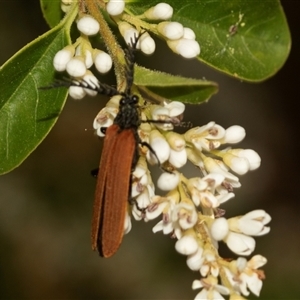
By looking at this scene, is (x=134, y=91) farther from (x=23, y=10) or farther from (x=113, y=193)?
(x=23, y=10)

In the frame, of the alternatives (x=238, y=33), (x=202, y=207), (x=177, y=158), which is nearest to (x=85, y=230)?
(x=238, y=33)

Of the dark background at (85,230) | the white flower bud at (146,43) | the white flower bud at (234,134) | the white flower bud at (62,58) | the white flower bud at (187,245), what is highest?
the white flower bud at (62,58)

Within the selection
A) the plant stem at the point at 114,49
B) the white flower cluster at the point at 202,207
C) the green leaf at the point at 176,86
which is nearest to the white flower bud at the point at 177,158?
the white flower cluster at the point at 202,207

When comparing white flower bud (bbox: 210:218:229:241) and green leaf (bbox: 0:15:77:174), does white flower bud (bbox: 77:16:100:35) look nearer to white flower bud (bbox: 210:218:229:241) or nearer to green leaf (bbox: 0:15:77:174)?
green leaf (bbox: 0:15:77:174)

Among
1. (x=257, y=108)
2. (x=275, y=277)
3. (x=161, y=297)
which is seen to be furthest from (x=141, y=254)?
(x=257, y=108)

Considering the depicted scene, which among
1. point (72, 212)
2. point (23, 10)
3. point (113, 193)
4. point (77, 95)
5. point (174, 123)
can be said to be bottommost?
point (72, 212)

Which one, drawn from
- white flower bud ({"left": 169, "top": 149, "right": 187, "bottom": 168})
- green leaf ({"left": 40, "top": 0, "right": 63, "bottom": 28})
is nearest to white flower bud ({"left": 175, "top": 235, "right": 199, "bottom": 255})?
white flower bud ({"left": 169, "top": 149, "right": 187, "bottom": 168})

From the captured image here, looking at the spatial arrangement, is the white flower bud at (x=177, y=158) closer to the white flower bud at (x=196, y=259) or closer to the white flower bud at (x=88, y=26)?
the white flower bud at (x=196, y=259)
